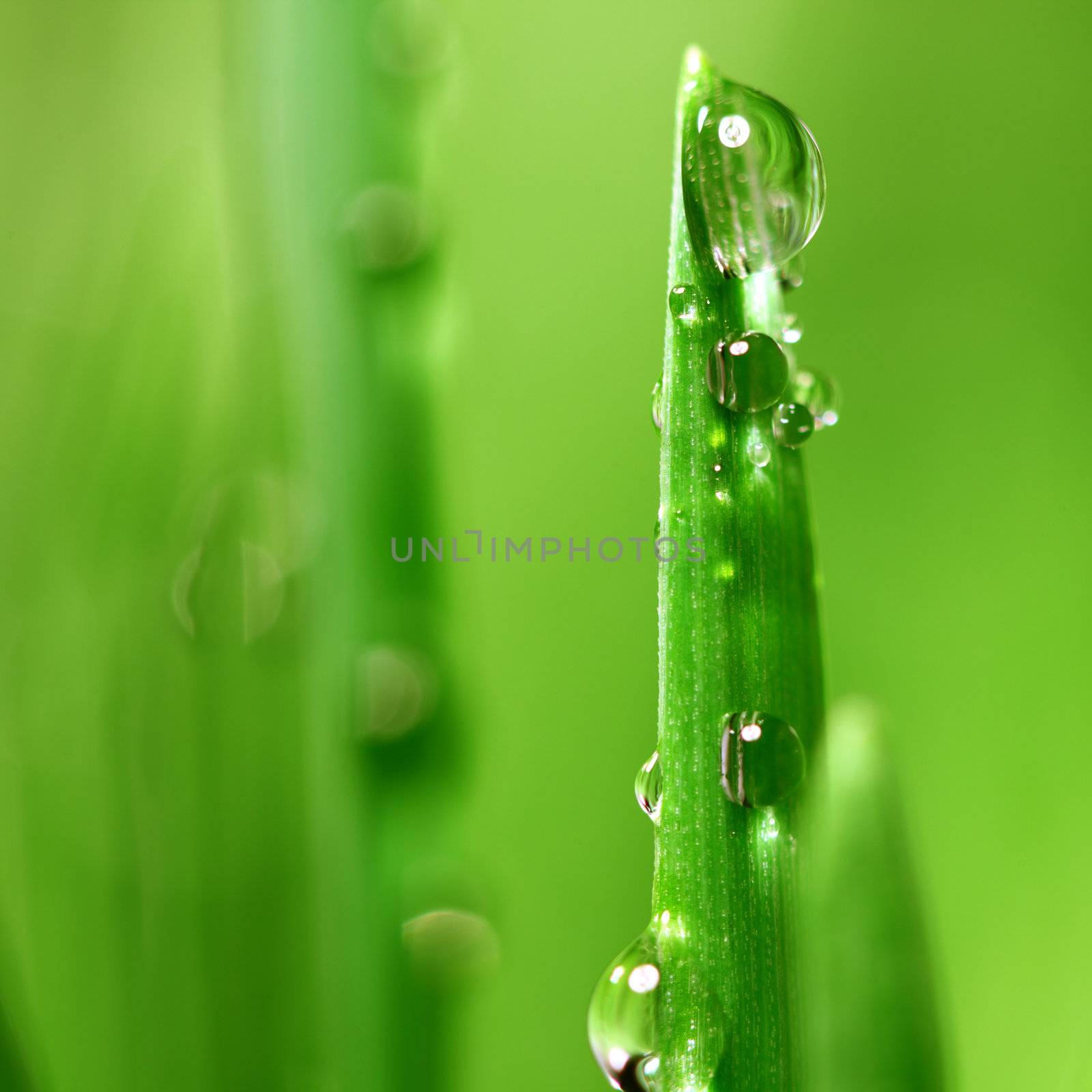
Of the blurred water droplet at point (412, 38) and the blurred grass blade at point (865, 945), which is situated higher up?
the blurred water droplet at point (412, 38)

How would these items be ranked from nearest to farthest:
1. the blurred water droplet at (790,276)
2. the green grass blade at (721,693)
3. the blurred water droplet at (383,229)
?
1. the green grass blade at (721,693)
2. the blurred water droplet at (790,276)
3. the blurred water droplet at (383,229)

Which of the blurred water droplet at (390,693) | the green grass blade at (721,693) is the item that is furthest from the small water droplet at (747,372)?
the blurred water droplet at (390,693)

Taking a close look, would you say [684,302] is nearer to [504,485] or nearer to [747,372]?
[747,372]

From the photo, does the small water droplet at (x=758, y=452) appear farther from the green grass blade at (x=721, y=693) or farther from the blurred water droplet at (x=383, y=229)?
the blurred water droplet at (x=383, y=229)

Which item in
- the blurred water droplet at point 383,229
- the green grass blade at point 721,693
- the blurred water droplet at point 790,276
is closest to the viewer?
the green grass blade at point 721,693

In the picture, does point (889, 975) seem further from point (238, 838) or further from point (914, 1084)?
point (238, 838)

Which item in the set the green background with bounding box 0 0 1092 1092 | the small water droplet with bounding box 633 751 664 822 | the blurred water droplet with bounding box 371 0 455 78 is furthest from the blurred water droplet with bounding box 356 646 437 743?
the blurred water droplet with bounding box 371 0 455 78

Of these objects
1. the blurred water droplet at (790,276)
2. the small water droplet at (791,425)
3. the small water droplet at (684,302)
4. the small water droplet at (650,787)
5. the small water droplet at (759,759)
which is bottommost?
the small water droplet at (650,787)
